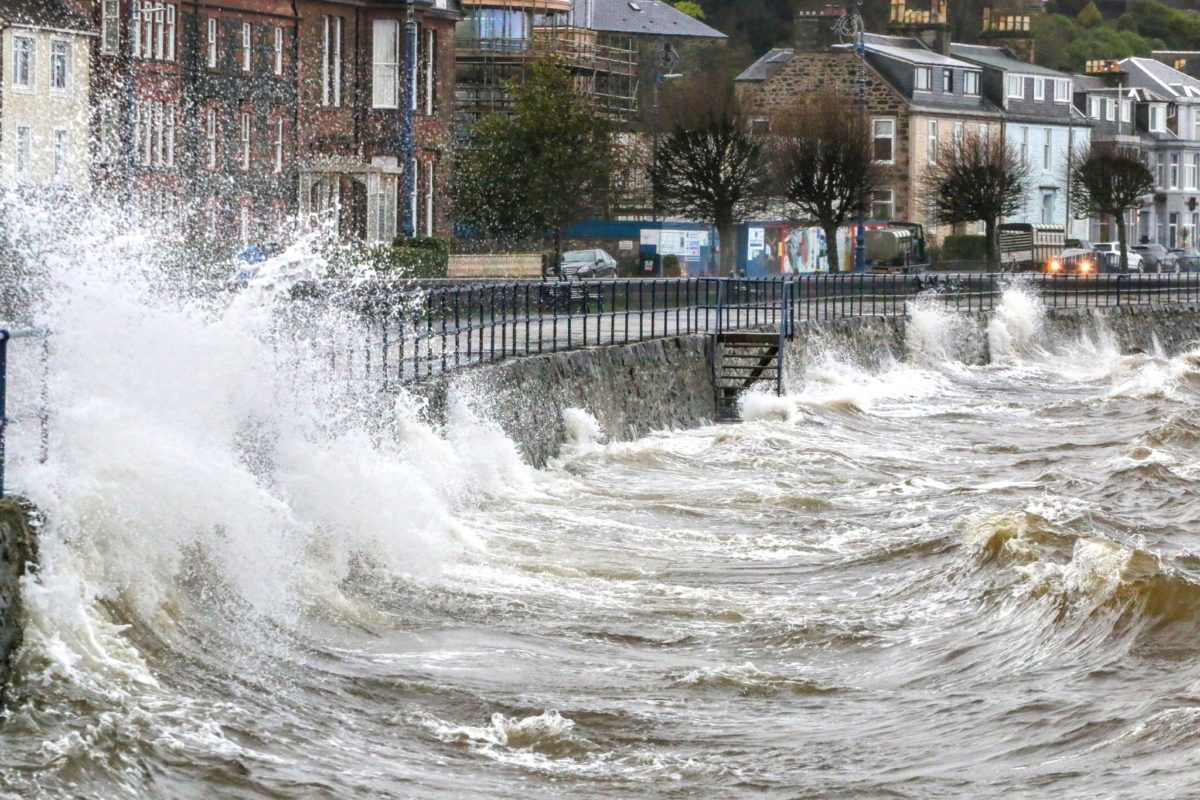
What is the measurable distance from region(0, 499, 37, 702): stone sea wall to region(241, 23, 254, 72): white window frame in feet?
130

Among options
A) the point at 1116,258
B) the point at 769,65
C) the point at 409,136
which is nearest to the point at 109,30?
the point at 409,136

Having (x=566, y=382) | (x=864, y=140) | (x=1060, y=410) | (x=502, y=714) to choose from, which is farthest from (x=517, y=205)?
(x=502, y=714)

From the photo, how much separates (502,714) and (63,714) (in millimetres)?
2148

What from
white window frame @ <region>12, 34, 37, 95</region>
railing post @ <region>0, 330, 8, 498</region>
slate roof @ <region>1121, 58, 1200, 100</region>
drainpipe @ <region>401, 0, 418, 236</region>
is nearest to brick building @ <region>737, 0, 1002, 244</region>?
slate roof @ <region>1121, 58, 1200, 100</region>

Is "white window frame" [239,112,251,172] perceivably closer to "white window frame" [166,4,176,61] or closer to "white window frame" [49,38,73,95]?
"white window frame" [166,4,176,61]

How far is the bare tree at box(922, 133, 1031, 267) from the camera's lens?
67.2 meters

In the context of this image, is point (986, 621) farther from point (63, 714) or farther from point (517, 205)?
point (517, 205)

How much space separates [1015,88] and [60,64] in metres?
43.0

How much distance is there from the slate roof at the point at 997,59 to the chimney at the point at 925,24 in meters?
0.65

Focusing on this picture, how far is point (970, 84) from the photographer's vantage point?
76875 mm

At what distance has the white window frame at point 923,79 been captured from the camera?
72938 mm

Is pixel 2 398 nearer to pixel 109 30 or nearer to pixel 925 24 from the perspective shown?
pixel 109 30

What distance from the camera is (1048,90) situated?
80.7 metres

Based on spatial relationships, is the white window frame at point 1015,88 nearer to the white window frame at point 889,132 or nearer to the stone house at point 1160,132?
the white window frame at point 889,132
